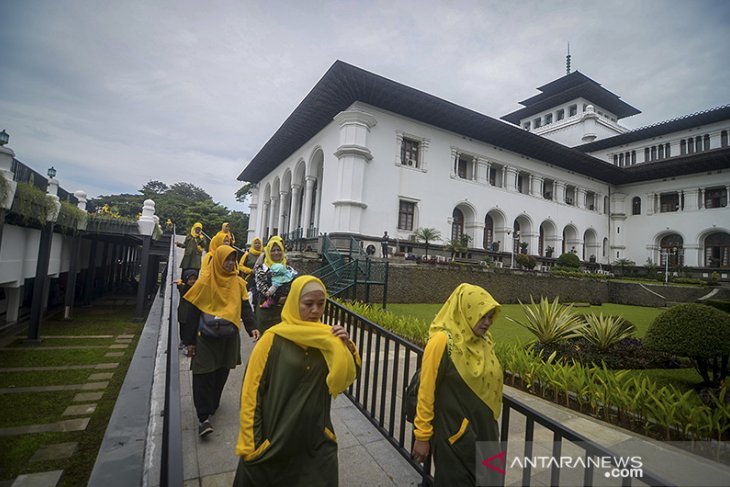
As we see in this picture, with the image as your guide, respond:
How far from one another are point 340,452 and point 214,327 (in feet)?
5.05

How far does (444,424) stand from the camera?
1.98m

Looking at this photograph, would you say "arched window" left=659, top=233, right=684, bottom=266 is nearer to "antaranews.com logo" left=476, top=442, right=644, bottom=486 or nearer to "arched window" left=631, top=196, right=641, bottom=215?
"arched window" left=631, top=196, right=641, bottom=215

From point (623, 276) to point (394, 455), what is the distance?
30.1 m

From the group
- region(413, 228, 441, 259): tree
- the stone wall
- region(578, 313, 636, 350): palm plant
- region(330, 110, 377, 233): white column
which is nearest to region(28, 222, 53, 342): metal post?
the stone wall

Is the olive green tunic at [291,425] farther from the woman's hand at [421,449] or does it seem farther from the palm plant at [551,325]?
the palm plant at [551,325]

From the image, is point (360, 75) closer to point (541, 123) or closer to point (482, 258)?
point (482, 258)

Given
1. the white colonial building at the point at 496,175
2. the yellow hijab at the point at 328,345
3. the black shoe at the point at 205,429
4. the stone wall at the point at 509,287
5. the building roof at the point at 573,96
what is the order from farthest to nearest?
the building roof at the point at 573,96 → the white colonial building at the point at 496,175 → the stone wall at the point at 509,287 → the black shoe at the point at 205,429 → the yellow hijab at the point at 328,345

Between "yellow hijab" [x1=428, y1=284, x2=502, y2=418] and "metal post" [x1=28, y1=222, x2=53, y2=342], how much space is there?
11591mm

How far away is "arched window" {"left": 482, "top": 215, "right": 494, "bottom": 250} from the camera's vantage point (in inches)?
875

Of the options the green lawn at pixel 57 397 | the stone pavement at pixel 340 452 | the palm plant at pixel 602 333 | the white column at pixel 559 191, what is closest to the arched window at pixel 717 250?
the white column at pixel 559 191

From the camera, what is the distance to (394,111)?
58.2ft

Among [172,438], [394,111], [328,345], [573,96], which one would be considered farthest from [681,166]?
[172,438]

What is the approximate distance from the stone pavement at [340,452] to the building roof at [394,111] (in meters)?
14.3

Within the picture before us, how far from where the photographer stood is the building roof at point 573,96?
111ft
